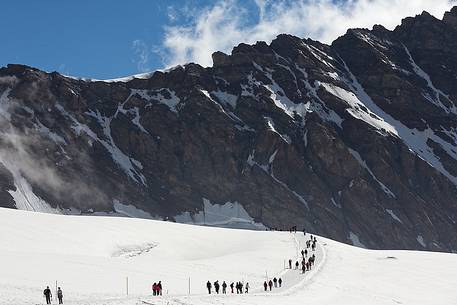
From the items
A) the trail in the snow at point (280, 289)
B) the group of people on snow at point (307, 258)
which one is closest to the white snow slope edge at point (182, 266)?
the trail in the snow at point (280, 289)

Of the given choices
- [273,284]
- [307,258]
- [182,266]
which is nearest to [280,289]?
[273,284]

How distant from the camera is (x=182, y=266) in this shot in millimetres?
56406

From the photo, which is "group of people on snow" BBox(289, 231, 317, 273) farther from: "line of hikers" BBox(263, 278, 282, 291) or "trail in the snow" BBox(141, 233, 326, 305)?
"line of hikers" BBox(263, 278, 282, 291)

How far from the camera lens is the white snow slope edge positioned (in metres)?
41.9

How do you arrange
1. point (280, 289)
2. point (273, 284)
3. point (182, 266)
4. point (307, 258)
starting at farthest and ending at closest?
1. point (307, 258)
2. point (182, 266)
3. point (273, 284)
4. point (280, 289)

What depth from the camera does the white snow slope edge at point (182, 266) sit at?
138 feet

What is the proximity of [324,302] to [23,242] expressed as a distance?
29.5 metres

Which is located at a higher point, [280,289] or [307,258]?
[307,258]

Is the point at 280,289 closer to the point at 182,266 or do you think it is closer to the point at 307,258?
the point at 182,266

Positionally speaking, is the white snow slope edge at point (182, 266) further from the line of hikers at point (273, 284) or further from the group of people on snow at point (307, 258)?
the group of people on snow at point (307, 258)

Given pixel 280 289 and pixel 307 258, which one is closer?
pixel 280 289

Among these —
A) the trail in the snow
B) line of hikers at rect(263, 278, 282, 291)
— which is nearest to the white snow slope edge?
the trail in the snow

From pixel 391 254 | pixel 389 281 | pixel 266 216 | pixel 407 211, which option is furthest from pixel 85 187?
pixel 389 281

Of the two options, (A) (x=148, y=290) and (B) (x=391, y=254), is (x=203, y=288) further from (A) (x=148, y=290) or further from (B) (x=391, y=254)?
(B) (x=391, y=254)
